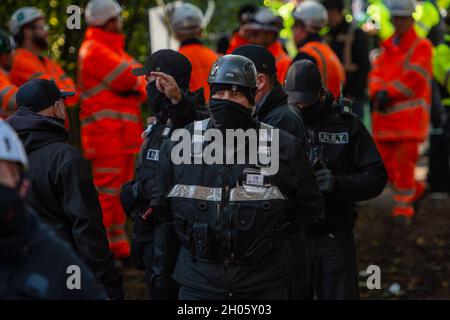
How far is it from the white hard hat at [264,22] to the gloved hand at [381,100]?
55.4 inches

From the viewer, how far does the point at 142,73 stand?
19.2 feet

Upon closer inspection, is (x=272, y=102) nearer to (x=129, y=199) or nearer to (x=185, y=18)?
(x=129, y=199)

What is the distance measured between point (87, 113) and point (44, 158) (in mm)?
4133

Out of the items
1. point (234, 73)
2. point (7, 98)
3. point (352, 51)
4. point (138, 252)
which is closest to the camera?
point (234, 73)

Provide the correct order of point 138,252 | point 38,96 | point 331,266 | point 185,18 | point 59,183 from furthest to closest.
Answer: point 185,18 → point 138,252 → point 331,266 → point 38,96 → point 59,183

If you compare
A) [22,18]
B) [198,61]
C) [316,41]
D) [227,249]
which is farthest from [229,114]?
[316,41]

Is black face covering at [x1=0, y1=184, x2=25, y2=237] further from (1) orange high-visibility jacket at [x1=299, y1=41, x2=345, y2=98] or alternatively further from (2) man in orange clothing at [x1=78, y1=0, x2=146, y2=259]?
(1) orange high-visibility jacket at [x1=299, y1=41, x2=345, y2=98]

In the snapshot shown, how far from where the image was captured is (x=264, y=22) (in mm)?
9352

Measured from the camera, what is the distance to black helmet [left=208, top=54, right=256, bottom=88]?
15.0 feet

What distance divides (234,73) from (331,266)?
5.56 feet

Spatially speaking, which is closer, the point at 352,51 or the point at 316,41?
the point at 316,41

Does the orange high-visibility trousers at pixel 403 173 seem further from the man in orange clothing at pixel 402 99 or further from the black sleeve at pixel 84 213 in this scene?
the black sleeve at pixel 84 213
